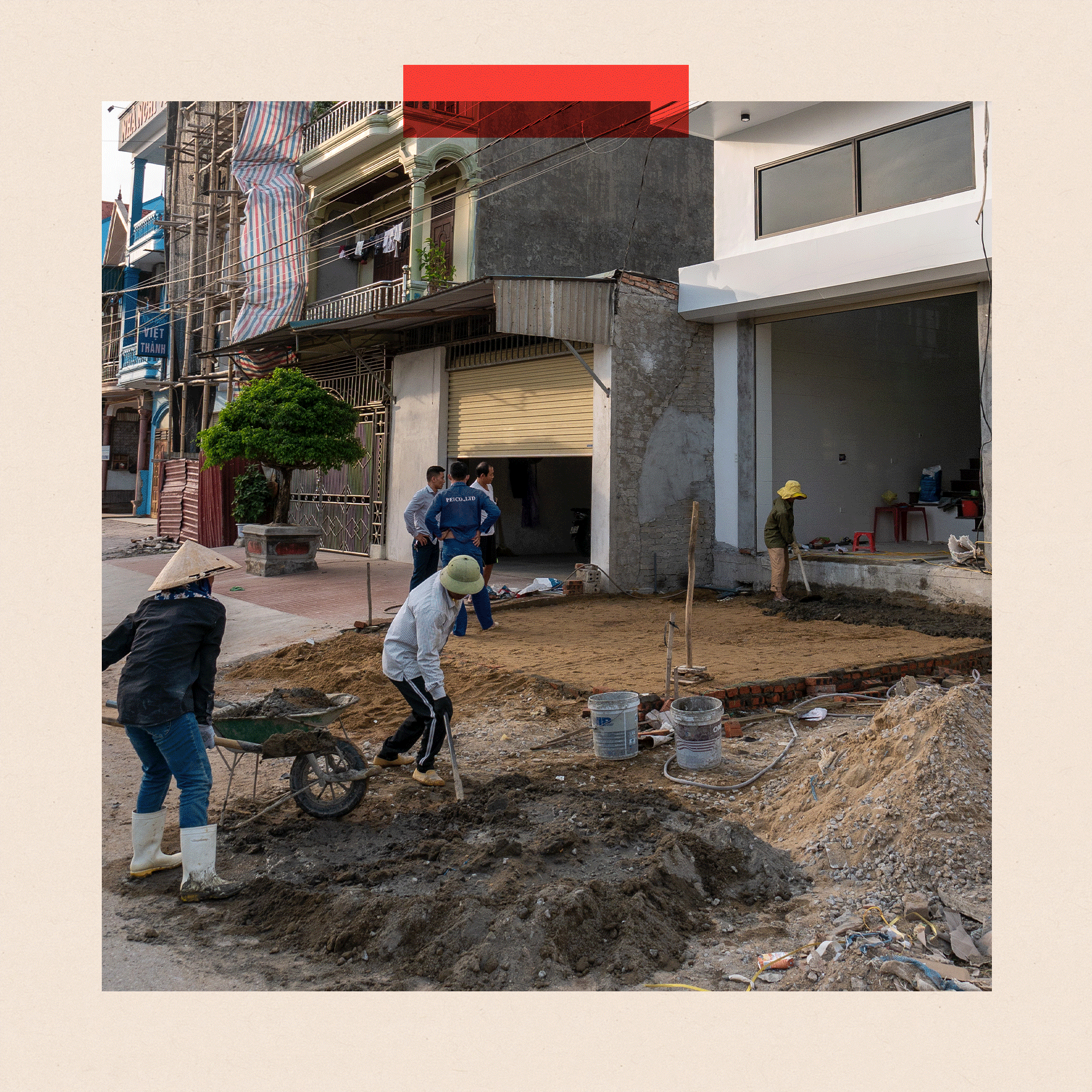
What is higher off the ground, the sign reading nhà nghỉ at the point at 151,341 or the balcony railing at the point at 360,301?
the sign reading nhà nghỉ at the point at 151,341

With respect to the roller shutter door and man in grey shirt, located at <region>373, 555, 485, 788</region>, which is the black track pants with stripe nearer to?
man in grey shirt, located at <region>373, 555, 485, 788</region>

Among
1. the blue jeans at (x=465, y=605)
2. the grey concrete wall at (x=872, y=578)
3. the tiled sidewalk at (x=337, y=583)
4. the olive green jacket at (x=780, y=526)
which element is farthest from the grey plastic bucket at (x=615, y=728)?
the grey concrete wall at (x=872, y=578)

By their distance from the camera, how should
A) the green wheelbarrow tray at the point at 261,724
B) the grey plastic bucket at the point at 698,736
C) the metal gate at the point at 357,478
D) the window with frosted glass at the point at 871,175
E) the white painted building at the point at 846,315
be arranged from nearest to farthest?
1. the green wheelbarrow tray at the point at 261,724
2. the grey plastic bucket at the point at 698,736
3. the window with frosted glass at the point at 871,175
4. the white painted building at the point at 846,315
5. the metal gate at the point at 357,478

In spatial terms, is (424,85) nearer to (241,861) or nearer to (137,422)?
(241,861)

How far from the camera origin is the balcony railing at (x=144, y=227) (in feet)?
99.7

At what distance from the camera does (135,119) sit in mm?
30641

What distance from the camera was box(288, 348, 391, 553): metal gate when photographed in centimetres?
1812

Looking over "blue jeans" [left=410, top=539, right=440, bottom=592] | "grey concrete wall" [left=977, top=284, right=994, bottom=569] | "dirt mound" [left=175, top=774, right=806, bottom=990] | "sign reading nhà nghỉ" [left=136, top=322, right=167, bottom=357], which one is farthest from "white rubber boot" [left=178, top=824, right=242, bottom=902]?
"sign reading nhà nghỉ" [left=136, top=322, right=167, bottom=357]

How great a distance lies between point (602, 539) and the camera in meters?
13.2

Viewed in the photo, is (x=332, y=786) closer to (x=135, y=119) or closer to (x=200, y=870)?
(x=200, y=870)

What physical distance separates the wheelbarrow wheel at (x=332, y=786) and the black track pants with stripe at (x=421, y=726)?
0.52 meters

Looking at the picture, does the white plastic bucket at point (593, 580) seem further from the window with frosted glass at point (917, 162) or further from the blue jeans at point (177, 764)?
the blue jeans at point (177, 764)

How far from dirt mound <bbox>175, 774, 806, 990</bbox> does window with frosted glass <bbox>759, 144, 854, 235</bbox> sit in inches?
387

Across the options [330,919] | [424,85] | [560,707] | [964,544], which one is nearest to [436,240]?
[964,544]
